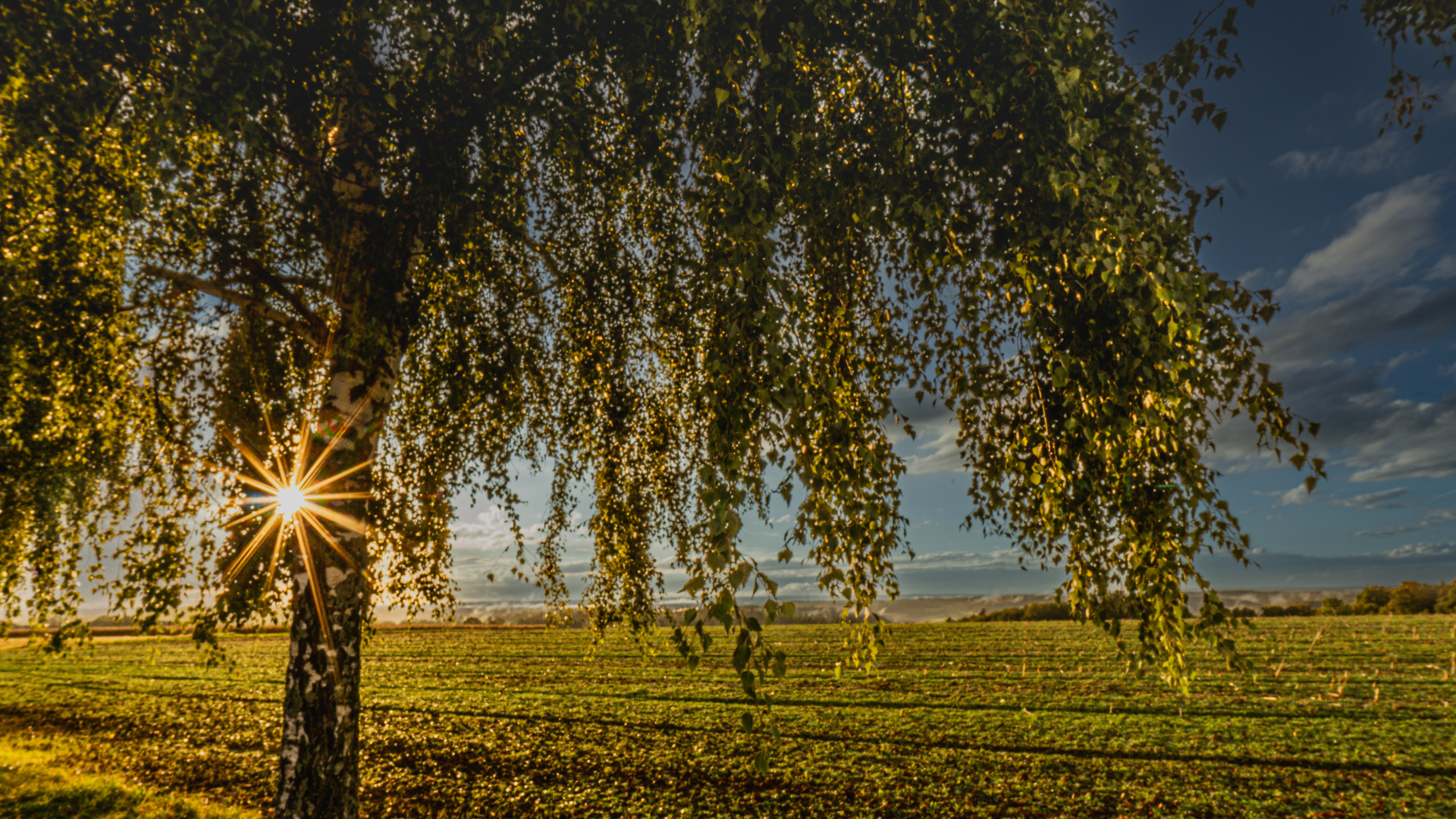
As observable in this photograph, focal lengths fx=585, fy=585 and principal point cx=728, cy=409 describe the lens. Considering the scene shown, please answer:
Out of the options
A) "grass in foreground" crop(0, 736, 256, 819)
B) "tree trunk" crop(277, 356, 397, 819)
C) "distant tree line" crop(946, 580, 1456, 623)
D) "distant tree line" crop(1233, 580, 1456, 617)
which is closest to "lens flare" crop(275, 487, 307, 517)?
"tree trunk" crop(277, 356, 397, 819)

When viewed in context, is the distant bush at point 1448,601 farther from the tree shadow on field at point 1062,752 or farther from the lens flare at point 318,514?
the lens flare at point 318,514

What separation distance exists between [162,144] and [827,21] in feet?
13.7

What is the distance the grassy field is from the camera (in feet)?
28.4

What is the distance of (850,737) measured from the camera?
39.4 feet

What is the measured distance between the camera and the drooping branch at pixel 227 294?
546 centimetres

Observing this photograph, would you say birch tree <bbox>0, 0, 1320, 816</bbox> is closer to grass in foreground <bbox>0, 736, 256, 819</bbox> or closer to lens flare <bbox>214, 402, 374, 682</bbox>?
lens flare <bbox>214, 402, 374, 682</bbox>

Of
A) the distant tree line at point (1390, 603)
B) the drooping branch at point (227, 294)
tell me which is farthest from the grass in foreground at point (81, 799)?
the distant tree line at point (1390, 603)

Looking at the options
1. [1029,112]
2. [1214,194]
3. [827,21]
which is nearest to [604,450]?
[827,21]

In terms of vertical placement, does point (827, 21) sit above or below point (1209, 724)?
above

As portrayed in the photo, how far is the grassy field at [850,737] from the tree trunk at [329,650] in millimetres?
4718

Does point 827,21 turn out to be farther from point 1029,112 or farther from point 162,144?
point 162,144

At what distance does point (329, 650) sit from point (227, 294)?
3.69 m

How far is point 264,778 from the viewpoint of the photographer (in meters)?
10.5

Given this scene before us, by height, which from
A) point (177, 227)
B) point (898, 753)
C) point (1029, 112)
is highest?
point (177, 227)
